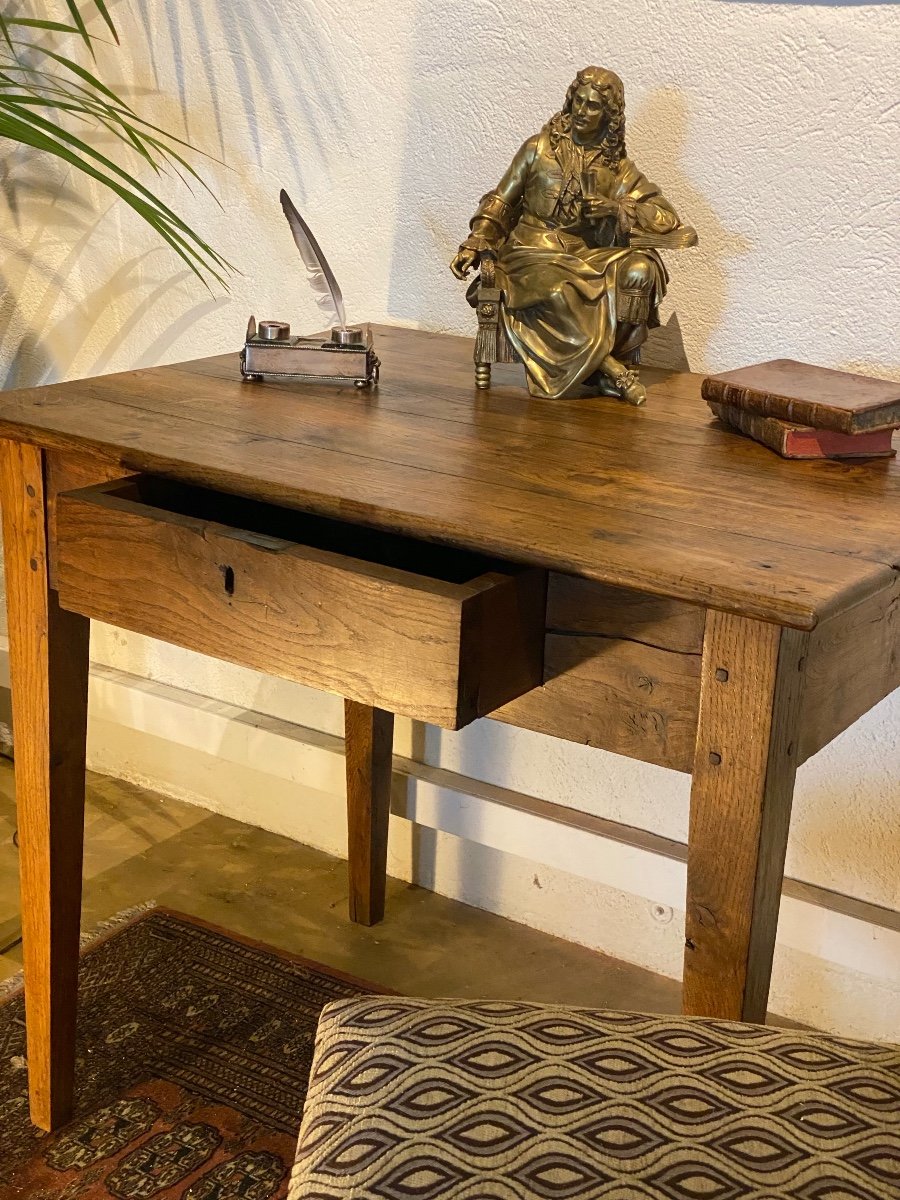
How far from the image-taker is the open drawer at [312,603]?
3.16ft

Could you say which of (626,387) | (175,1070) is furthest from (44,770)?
(626,387)

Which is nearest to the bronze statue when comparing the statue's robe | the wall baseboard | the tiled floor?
the statue's robe

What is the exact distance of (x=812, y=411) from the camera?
117 centimetres

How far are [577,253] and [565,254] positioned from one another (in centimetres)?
2

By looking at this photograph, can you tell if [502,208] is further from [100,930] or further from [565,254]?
[100,930]

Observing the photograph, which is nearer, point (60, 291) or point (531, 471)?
point (531, 471)

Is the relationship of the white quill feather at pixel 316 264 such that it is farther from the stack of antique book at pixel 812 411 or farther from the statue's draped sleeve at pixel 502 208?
the stack of antique book at pixel 812 411

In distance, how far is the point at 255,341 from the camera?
144 cm

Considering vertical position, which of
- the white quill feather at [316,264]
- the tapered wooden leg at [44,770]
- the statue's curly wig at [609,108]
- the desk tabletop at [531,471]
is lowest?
the tapered wooden leg at [44,770]

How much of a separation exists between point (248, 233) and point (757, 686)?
4.15 feet

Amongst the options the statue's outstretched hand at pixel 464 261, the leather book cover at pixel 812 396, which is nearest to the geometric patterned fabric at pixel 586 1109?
the leather book cover at pixel 812 396

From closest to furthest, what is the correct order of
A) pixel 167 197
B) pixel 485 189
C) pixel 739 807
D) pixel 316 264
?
pixel 739 807, pixel 316 264, pixel 485 189, pixel 167 197

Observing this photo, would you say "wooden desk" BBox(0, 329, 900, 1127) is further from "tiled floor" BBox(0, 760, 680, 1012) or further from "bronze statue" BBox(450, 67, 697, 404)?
"tiled floor" BBox(0, 760, 680, 1012)

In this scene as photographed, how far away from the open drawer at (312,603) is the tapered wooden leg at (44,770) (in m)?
0.13
